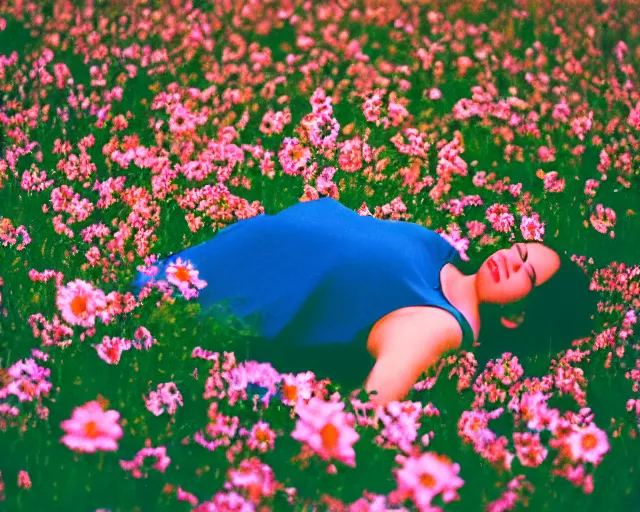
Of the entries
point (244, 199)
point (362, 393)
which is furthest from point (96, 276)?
point (362, 393)

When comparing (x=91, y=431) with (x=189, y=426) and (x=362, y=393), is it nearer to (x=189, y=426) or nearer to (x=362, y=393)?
(x=189, y=426)

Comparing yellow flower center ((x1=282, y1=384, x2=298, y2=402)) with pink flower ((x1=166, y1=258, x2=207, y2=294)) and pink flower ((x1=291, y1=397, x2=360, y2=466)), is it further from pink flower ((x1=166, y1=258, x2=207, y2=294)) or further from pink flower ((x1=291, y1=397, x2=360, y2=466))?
pink flower ((x1=166, y1=258, x2=207, y2=294))

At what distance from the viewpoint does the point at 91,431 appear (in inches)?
93.7

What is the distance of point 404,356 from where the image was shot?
8.45ft

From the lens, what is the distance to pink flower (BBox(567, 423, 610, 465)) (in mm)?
2537

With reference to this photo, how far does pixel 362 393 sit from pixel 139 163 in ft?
7.24

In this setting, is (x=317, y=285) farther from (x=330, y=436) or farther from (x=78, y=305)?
(x=78, y=305)

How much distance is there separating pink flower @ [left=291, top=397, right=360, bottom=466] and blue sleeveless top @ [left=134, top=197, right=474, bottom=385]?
38 cm

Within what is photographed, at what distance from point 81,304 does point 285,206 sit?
1.45 metres

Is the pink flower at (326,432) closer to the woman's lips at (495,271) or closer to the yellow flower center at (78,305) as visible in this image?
the yellow flower center at (78,305)

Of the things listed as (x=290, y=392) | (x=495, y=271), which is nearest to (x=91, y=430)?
(x=290, y=392)

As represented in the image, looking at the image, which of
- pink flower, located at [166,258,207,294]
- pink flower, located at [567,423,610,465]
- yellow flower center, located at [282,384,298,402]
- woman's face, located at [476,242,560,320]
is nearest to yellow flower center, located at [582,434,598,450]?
pink flower, located at [567,423,610,465]

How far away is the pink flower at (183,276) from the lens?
2904 millimetres

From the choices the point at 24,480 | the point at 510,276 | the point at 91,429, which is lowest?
the point at 24,480
